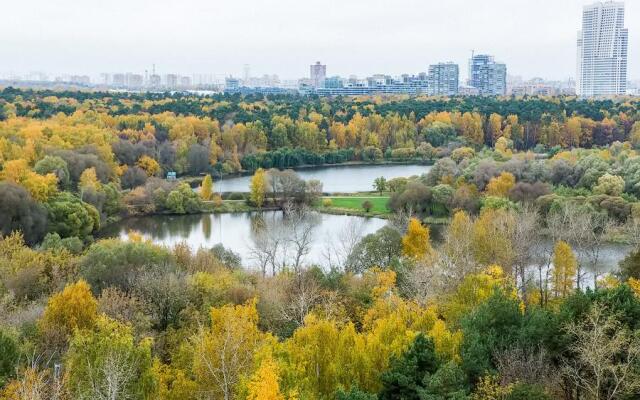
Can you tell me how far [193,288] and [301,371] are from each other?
443cm

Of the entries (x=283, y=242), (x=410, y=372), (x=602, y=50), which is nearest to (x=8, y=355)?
(x=410, y=372)

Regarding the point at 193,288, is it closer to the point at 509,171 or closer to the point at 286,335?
the point at 286,335

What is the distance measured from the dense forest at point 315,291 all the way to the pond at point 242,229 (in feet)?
1.36

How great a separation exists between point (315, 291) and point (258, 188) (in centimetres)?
1532

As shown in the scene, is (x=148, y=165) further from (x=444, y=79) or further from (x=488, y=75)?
(x=488, y=75)

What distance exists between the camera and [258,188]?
2631cm

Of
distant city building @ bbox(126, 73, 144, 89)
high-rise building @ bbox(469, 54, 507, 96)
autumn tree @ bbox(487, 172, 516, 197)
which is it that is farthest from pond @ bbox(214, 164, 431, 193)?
distant city building @ bbox(126, 73, 144, 89)

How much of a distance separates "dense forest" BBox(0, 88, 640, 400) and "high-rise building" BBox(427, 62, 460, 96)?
198ft

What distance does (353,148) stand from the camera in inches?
1652

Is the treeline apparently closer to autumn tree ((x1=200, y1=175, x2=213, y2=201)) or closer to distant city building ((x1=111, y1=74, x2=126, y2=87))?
autumn tree ((x1=200, y1=175, x2=213, y2=201))

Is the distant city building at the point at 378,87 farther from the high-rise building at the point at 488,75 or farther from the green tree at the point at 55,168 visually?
the green tree at the point at 55,168

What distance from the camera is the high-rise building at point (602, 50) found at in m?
80.1

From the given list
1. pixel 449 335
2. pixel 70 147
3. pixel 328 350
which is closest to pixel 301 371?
pixel 328 350

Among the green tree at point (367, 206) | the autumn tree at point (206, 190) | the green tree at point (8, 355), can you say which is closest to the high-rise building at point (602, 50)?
the green tree at point (367, 206)
